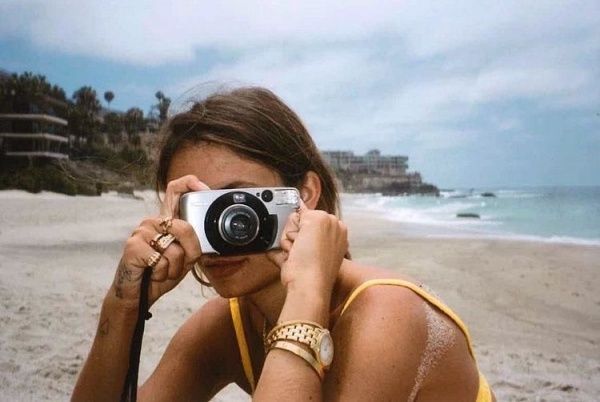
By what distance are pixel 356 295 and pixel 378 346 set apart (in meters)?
0.10

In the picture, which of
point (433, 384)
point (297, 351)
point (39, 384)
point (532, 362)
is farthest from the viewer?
point (532, 362)

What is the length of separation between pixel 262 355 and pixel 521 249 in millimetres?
7373

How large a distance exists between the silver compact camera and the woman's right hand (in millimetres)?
34

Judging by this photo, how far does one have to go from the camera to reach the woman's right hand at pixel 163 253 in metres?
0.91

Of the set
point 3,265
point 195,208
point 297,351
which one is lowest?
point 3,265

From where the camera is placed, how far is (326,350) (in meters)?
0.70

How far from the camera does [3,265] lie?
4004 millimetres

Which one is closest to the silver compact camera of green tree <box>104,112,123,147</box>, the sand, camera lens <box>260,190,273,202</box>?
camera lens <box>260,190,273,202</box>

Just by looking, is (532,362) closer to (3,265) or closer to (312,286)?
(312,286)

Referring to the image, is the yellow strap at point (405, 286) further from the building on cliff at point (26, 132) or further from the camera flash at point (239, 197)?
the building on cliff at point (26, 132)

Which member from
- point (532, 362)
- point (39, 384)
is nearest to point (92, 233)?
point (39, 384)

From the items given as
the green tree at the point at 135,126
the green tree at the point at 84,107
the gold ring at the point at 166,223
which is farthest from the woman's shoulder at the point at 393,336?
the green tree at the point at 84,107

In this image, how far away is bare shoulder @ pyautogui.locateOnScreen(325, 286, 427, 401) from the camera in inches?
27.5

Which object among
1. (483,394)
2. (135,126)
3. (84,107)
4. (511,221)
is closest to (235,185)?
(483,394)
